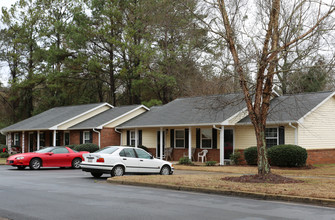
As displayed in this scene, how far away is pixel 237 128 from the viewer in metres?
28.1

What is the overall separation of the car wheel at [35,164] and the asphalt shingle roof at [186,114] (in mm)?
9840

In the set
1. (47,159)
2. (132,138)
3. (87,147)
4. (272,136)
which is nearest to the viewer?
(47,159)

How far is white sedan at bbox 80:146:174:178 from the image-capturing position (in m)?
18.2

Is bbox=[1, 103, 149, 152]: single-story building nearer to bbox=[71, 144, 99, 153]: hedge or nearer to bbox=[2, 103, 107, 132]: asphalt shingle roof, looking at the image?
bbox=[2, 103, 107, 132]: asphalt shingle roof

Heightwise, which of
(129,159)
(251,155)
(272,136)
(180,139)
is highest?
(272,136)

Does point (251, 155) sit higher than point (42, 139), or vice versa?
point (42, 139)

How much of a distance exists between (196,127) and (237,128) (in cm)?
332

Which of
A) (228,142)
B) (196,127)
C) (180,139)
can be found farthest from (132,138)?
(228,142)

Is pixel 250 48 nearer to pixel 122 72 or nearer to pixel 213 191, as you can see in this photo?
pixel 213 191

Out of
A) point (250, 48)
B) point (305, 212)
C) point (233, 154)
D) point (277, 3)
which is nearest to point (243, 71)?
point (250, 48)

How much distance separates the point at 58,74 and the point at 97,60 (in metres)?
5.09

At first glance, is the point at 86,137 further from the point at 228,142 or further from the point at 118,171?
the point at 118,171

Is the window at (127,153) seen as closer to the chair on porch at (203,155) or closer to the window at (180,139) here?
the chair on porch at (203,155)

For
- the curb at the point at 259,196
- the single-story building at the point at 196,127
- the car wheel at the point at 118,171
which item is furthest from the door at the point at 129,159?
the single-story building at the point at 196,127
